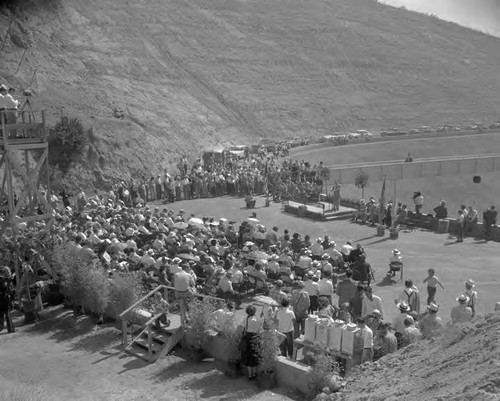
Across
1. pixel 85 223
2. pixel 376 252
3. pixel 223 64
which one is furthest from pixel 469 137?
pixel 85 223

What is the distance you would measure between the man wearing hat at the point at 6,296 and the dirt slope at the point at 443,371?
8.46 meters

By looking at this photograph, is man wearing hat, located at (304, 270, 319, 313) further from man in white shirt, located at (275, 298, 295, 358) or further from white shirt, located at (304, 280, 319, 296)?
man in white shirt, located at (275, 298, 295, 358)

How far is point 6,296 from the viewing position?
16141mm

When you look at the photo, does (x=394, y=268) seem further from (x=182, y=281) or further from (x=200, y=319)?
(x=200, y=319)

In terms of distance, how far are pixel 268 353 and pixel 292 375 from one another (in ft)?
1.88

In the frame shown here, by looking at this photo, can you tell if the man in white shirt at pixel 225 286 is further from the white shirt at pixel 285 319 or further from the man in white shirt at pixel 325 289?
the white shirt at pixel 285 319

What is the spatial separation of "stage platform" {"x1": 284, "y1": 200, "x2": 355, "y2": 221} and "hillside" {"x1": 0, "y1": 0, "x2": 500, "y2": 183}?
11.6m

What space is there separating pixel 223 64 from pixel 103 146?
33099mm

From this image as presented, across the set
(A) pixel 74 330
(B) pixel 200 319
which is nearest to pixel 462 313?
(B) pixel 200 319

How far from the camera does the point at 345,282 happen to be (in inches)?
615

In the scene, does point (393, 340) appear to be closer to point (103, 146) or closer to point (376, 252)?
point (376, 252)

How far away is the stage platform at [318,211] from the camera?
95.5 ft

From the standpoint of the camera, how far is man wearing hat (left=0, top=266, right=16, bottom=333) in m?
16.1

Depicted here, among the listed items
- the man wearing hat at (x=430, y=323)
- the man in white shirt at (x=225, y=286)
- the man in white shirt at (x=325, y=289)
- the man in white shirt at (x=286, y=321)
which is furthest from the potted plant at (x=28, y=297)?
the man wearing hat at (x=430, y=323)
